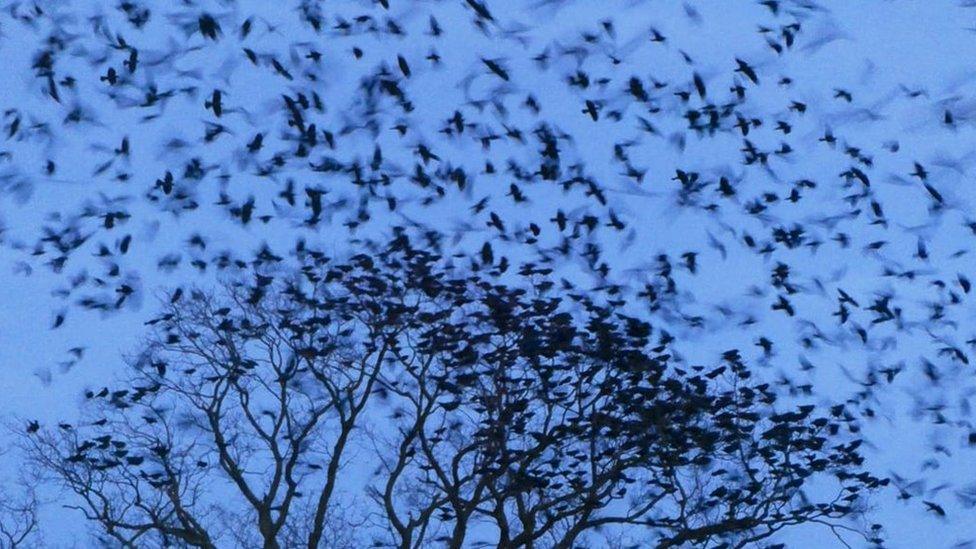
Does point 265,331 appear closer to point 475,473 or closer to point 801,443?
point 475,473

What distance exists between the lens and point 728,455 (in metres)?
21.2

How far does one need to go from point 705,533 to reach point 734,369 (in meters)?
2.29

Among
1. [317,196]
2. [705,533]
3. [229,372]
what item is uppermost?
[229,372]

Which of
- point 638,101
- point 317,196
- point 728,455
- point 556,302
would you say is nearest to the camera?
point 638,101

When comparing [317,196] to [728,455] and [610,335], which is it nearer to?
[610,335]

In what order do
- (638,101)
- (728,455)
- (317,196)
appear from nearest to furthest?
(638,101), (317,196), (728,455)

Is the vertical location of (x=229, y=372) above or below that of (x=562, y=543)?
above

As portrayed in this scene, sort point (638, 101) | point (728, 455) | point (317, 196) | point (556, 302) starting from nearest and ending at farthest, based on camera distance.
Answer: point (638, 101) → point (317, 196) → point (556, 302) → point (728, 455)

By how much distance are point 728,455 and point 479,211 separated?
20.7 ft

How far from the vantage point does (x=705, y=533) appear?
2097 cm

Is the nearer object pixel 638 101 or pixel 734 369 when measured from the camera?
pixel 638 101

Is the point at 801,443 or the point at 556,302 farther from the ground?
the point at 556,302

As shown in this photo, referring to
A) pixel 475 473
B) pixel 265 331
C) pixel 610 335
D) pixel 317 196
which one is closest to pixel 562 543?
pixel 475 473

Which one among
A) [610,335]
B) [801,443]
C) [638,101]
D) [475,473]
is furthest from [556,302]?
[638,101]
